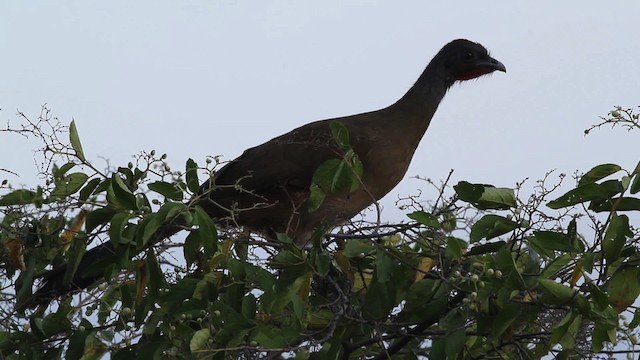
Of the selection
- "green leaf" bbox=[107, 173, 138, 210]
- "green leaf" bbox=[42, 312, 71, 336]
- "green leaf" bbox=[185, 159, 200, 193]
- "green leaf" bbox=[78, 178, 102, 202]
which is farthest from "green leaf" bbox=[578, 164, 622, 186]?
"green leaf" bbox=[42, 312, 71, 336]

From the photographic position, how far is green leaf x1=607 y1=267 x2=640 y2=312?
8.14ft

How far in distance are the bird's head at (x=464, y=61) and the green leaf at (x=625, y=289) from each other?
8.60ft

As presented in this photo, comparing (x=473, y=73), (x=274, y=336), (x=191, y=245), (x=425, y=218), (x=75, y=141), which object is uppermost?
(x=473, y=73)

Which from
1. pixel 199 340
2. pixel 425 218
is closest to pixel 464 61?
pixel 425 218

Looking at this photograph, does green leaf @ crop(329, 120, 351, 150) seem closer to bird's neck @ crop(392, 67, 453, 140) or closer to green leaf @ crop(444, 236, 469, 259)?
green leaf @ crop(444, 236, 469, 259)

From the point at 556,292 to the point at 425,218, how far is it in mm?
442

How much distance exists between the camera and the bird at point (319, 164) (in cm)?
401

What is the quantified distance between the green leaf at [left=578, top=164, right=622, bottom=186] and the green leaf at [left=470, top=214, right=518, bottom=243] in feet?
0.78

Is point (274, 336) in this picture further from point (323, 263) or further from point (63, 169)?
point (63, 169)

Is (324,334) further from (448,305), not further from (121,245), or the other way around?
(121,245)

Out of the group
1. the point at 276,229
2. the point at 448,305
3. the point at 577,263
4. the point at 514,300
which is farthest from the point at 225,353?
the point at 276,229

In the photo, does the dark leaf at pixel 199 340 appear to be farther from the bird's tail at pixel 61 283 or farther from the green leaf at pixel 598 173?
the green leaf at pixel 598 173

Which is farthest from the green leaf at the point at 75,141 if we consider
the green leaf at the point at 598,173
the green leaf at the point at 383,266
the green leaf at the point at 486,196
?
the green leaf at the point at 598,173

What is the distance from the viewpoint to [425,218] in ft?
8.48
